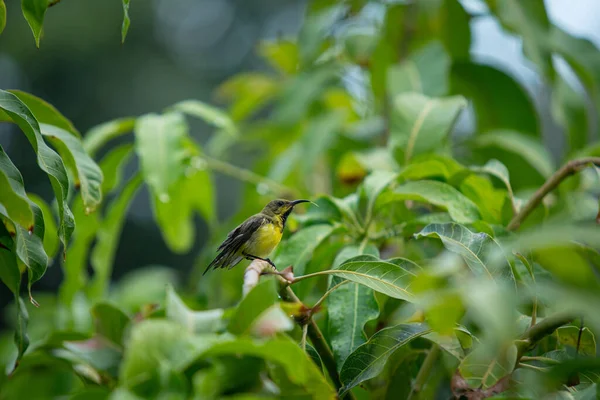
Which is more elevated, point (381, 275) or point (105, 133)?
point (381, 275)

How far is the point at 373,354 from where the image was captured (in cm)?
124

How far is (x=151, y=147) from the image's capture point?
212cm

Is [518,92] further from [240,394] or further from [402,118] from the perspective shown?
[240,394]

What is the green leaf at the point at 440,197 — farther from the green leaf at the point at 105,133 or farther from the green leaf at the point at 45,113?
the green leaf at the point at 105,133

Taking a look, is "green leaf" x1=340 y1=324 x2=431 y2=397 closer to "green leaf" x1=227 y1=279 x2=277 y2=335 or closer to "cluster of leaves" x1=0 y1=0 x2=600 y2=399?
"cluster of leaves" x1=0 y1=0 x2=600 y2=399

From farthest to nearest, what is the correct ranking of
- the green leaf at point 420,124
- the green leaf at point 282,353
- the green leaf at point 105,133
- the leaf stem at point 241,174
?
the leaf stem at point 241,174, the green leaf at point 105,133, the green leaf at point 420,124, the green leaf at point 282,353

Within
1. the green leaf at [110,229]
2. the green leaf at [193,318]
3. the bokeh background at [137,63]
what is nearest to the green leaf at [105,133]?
the green leaf at [110,229]

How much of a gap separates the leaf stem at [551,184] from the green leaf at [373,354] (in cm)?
51

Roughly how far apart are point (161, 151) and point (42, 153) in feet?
2.93

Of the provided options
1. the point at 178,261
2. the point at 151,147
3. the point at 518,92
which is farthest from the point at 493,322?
the point at 178,261

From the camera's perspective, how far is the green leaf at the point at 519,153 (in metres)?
2.43

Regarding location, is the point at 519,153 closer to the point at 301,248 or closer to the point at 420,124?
the point at 420,124

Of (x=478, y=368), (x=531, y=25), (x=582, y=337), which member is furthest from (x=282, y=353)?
(x=531, y=25)

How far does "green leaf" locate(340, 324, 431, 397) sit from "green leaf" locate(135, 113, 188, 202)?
1.00m
